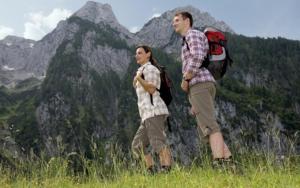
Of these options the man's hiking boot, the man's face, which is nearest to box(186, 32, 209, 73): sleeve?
the man's face

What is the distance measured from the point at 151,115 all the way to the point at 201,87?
4.98 ft

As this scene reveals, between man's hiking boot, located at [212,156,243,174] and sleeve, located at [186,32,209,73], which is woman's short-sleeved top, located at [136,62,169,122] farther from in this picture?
man's hiking boot, located at [212,156,243,174]

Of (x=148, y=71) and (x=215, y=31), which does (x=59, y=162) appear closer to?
(x=148, y=71)

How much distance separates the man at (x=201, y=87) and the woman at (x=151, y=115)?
1.12 metres

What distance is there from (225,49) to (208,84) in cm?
76

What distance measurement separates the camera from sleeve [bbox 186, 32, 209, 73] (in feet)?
27.3

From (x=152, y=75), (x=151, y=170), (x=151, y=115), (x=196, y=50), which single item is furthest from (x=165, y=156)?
(x=196, y=50)

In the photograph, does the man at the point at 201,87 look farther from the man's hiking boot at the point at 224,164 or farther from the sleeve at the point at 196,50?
the man's hiking boot at the point at 224,164

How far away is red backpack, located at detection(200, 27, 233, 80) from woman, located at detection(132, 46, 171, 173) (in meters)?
1.49

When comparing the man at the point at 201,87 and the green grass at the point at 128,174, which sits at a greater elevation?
the man at the point at 201,87

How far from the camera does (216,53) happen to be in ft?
28.2

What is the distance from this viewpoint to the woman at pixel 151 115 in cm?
936

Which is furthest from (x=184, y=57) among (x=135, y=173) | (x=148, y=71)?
(x=135, y=173)

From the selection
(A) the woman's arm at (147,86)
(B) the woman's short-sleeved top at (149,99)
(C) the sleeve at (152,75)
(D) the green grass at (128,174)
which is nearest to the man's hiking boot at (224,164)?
(D) the green grass at (128,174)
